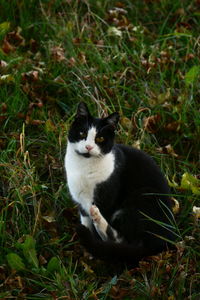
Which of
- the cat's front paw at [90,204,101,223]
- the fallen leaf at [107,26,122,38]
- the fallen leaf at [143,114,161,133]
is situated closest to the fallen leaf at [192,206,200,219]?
the cat's front paw at [90,204,101,223]

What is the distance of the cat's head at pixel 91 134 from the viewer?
10.3ft

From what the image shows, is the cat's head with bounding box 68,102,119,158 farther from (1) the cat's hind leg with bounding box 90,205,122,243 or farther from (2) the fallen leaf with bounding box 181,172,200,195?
(2) the fallen leaf with bounding box 181,172,200,195

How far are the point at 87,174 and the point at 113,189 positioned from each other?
0.17 meters

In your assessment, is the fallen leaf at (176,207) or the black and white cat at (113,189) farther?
the fallen leaf at (176,207)

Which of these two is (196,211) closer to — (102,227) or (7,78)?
(102,227)

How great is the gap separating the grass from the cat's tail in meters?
0.08

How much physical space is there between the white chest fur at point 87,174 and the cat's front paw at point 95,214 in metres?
0.06

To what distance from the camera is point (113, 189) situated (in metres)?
3.17

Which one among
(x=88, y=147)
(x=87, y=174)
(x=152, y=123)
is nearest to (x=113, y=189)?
(x=87, y=174)

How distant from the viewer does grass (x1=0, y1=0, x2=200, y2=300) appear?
9.58 feet

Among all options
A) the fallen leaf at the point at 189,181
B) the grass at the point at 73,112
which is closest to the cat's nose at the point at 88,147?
the grass at the point at 73,112

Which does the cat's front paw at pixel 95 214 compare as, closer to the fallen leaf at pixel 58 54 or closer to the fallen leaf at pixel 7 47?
the fallen leaf at pixel 58 54

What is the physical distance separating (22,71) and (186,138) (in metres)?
1.28

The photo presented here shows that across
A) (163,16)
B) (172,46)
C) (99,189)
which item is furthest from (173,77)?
(99,189)
